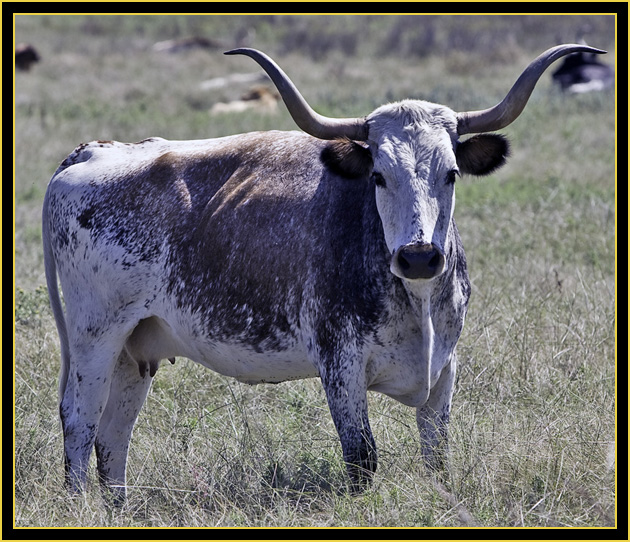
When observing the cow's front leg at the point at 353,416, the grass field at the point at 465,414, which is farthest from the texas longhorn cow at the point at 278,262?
the grass field at the point at 465,414

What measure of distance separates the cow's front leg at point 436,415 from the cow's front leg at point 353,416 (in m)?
0.43

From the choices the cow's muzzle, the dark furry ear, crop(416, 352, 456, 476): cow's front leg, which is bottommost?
crop(416, 352, 456, 476): cow's front leg

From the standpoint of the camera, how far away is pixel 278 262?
511cm

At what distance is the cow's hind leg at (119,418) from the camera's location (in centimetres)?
591

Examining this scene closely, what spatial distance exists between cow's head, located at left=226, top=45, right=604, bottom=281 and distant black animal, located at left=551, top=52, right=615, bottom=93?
17310 mm

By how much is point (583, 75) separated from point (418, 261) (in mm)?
19661

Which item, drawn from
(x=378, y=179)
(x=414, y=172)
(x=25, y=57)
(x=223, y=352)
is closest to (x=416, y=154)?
(x=414, y=172)

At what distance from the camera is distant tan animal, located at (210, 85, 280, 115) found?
20.0 m

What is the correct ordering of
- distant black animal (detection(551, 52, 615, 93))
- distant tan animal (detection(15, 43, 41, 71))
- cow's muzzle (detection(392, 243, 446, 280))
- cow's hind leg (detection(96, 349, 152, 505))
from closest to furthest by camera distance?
cow's muzzle (detection(392, 243, 446, 280)) → cow's hind leg (detection(96, 349, 152, 505)) → distant black animal (detection(551, 52, 615, 93)) → distant tan animal (detection(15, 43, 41, 71))

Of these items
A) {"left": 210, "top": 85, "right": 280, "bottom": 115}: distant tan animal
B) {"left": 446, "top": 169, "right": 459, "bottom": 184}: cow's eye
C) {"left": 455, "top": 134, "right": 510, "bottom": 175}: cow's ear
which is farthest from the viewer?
{"left": 210, "top": 85, "right": 280, "bottom": 115}: distant tan animal

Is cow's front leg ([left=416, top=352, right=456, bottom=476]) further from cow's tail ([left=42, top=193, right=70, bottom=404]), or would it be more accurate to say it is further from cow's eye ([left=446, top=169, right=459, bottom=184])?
cow's tail ([left=42, top=193, right=70, bottom=404])

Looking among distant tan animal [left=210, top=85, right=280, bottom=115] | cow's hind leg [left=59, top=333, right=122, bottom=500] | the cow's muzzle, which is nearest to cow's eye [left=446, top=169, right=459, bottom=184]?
the cow's muzzle

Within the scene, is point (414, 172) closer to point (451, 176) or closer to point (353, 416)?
point (451, 176)

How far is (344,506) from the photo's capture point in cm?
466
